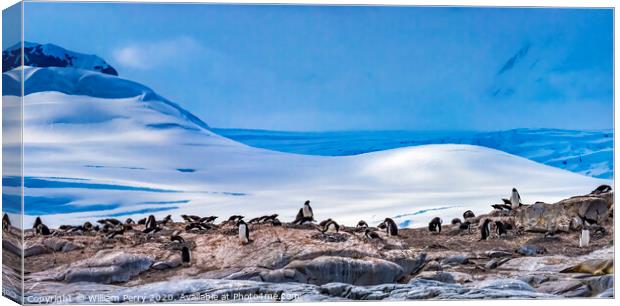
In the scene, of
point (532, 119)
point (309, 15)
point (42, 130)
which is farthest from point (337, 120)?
point (42, 130)

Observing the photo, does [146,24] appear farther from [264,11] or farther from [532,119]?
[532,119]

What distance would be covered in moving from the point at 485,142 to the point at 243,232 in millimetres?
3014

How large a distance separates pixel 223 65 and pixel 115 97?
4.06ft

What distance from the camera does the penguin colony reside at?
14.1 m

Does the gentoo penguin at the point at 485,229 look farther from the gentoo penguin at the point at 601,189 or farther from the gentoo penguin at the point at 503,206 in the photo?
the gentoo penguin at the point at 601,189

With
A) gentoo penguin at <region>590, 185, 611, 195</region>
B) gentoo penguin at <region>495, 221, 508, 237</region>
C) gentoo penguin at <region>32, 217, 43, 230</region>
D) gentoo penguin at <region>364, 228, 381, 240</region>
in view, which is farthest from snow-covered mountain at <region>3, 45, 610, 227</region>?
gentoo penguin at <region>590, 185, 611, 195</region>

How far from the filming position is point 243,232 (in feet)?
47.4

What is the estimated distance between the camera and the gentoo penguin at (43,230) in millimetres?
13891

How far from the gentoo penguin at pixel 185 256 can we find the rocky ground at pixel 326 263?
0.16 ft

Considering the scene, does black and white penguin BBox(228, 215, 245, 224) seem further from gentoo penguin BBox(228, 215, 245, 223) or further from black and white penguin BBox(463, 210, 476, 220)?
black and white penguin BBox(463, 210, 476, 220)

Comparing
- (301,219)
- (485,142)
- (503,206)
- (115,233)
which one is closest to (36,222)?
(115,233)

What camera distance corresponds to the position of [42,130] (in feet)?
45.8

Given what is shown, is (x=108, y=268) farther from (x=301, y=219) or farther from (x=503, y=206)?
(x=503, y=206)

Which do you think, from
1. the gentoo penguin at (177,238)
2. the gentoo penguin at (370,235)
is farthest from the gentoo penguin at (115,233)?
the gentoo penguin at (370,235)
